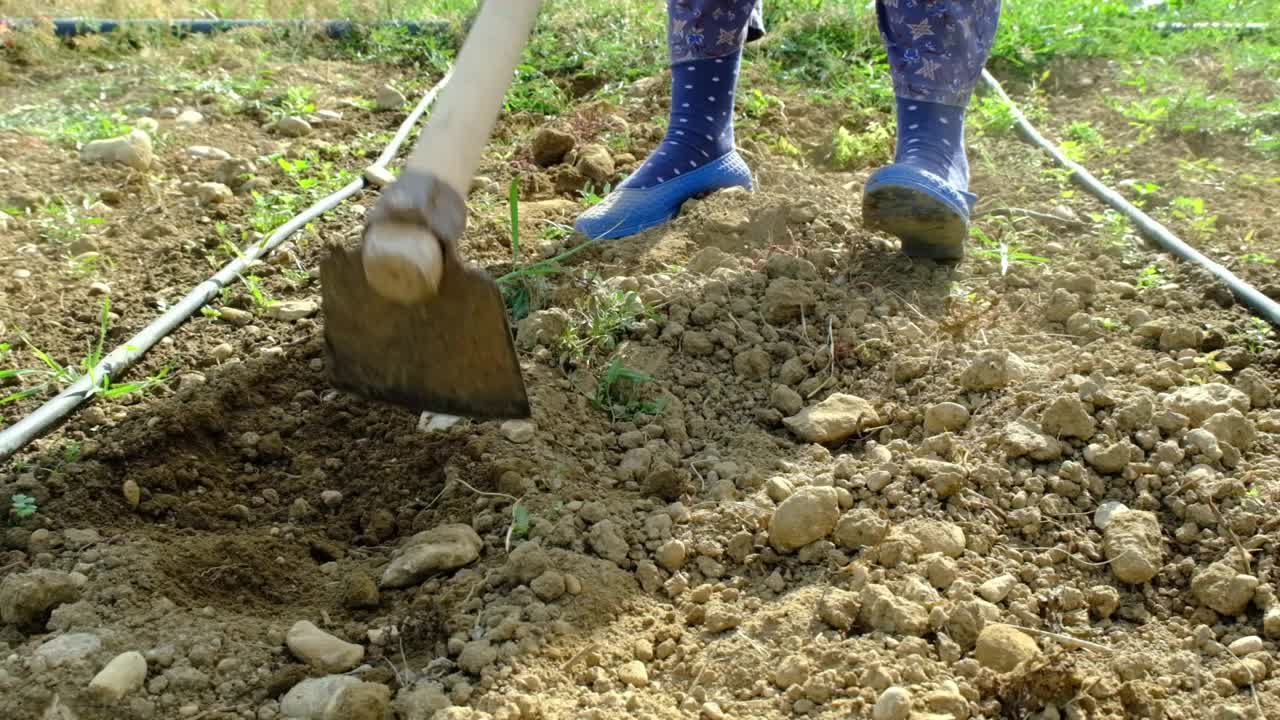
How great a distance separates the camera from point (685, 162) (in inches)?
116

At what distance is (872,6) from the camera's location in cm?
448

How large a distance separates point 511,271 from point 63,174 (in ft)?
5.33

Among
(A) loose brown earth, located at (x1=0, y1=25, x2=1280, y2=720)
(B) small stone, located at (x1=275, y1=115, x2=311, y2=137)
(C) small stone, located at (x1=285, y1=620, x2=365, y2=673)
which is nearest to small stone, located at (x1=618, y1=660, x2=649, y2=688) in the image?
(A) loose brown earth, located at (x1=0, y1=25, x2=1280, y2=720)

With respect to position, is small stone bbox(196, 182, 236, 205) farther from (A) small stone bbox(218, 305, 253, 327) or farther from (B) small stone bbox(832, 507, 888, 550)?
(B) small stone bbox(832, 507, 888, 550)

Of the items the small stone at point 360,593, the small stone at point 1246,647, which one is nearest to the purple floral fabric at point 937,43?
the small stone at point 1246,647

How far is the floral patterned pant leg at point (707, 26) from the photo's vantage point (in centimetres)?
282

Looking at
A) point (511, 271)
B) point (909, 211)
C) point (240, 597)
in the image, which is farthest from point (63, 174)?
point (909, 211)

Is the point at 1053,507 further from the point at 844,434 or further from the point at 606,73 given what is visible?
the point at 606,73

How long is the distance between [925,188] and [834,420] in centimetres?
67

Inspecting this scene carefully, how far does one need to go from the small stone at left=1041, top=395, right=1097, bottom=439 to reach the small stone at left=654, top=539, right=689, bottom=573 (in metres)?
0.70

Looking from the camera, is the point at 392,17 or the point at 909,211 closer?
the point at 909,211

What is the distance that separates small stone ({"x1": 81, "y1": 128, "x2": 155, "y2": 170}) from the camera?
3.36 metres


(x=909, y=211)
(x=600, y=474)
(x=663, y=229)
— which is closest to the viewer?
(x=600, y=474)

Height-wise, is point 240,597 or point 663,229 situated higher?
point 663,229
